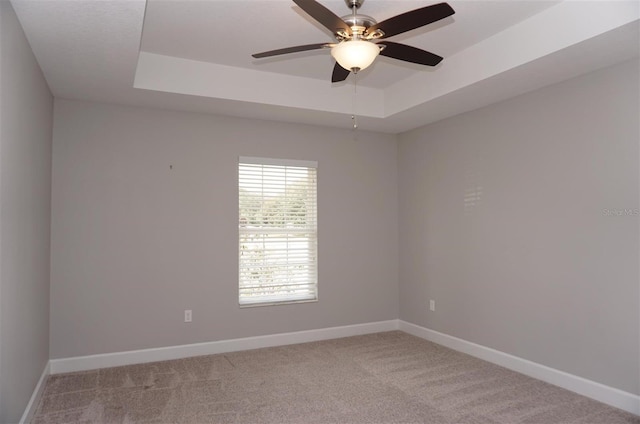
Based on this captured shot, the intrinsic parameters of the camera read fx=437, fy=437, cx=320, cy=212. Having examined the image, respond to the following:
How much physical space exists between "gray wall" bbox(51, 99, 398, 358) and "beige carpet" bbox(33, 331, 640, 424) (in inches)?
17.5

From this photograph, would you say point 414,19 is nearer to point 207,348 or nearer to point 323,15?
point 323,15

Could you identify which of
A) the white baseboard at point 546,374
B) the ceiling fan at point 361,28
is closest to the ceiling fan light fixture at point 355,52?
the ceiling fan at point 361,28

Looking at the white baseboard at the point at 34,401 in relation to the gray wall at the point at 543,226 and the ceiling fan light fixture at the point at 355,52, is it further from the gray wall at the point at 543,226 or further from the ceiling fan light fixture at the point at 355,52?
the gray wall at the point at 543,226

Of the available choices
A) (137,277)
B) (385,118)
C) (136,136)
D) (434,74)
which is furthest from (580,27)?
(137,277)

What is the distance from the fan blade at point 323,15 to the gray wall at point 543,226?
7.34ft

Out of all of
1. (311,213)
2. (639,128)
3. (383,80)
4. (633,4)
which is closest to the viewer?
(633,4)

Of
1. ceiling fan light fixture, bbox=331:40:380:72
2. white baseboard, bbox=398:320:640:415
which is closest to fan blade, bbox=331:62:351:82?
ceiling fan light fixture, bbox=331:40:380:72

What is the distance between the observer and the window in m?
→ 4.82

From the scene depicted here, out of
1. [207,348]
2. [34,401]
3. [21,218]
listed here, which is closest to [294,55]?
[21,218]

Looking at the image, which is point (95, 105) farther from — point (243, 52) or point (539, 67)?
point (539, 67)

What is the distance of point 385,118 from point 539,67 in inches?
71.7

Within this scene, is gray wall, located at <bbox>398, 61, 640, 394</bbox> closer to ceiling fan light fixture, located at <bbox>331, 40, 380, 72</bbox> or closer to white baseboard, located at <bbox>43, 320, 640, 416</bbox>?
white baseboard, located at <bbox>43, 320, 640, 416</bbox>

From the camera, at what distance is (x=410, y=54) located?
2719 mm

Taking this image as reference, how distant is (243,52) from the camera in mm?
3822
